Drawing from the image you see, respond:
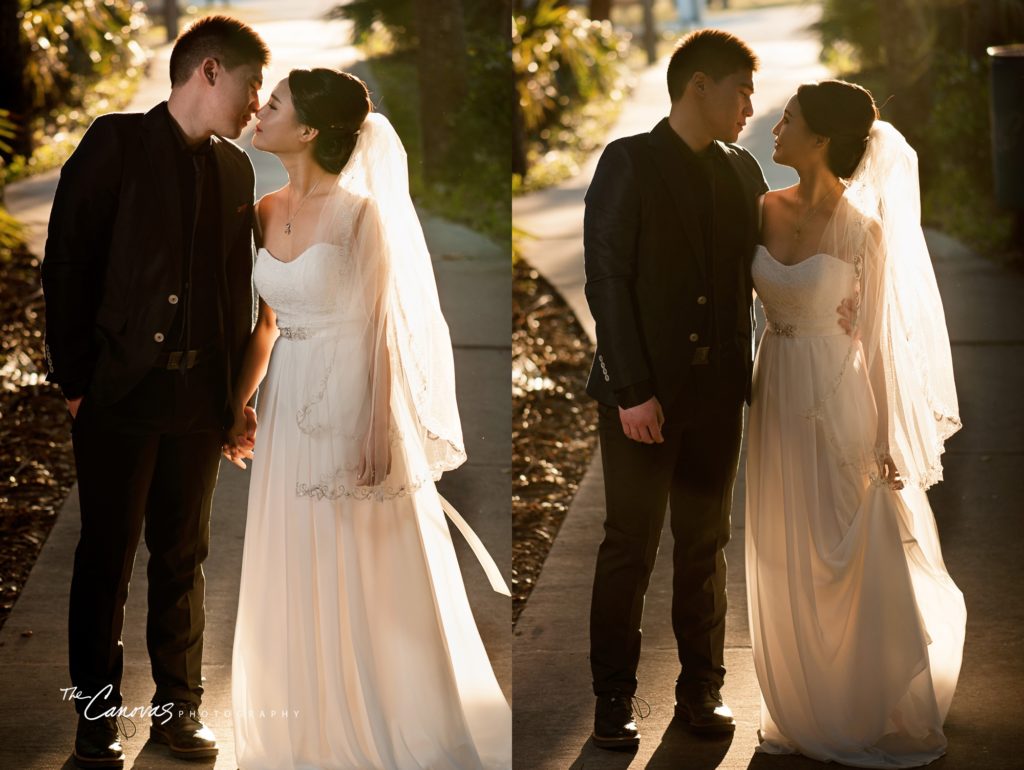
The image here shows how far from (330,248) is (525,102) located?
8076mm

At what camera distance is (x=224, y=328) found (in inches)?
140

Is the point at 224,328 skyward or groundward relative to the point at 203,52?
groundward

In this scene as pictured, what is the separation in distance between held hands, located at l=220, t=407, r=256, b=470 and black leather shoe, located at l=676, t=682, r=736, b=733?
1357 mm

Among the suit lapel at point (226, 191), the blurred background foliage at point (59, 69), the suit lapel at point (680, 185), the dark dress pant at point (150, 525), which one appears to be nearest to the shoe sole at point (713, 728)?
the suit lapel at point (680, 185)

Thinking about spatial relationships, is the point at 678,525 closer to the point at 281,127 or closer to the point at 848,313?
the point at 848,313

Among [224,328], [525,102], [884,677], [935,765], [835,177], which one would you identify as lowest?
[935,765]

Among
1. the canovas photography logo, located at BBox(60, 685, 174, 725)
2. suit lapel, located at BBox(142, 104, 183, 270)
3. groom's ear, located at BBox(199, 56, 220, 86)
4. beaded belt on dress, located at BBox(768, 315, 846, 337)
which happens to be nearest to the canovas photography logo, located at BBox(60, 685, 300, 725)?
the canovas photography logo, located at BBox(60, 685, 174, 725)

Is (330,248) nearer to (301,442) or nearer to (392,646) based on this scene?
(301,442)

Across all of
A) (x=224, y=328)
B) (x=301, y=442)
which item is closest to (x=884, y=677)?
(x=301, y=442)

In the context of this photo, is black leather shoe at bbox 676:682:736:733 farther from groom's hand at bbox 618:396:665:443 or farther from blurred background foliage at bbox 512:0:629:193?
blurred background foliage at bbox 512:0:629:193

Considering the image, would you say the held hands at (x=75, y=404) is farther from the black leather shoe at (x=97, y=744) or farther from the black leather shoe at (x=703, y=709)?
the black leather shoe at (x=703, y=709)

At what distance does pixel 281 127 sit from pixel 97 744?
1.63 meters

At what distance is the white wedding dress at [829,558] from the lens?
3.69 meters

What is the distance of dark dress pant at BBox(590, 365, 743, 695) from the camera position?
3.71 m
